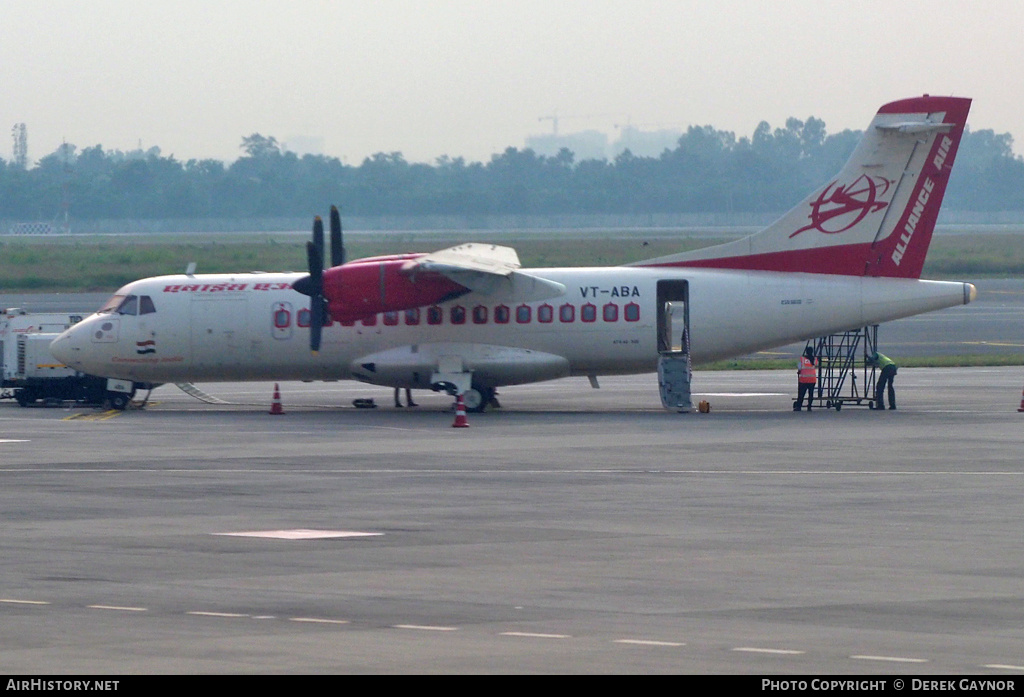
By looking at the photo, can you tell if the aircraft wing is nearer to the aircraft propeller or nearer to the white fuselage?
the white fuselage

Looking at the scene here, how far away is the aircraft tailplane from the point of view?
32.6 meters

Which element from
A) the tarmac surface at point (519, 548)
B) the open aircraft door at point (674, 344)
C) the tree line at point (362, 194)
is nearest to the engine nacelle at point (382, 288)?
the tarmac surface at point (519, 548)

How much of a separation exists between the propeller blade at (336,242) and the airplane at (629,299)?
136 mm

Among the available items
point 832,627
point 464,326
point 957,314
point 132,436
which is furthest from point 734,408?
point 957,314

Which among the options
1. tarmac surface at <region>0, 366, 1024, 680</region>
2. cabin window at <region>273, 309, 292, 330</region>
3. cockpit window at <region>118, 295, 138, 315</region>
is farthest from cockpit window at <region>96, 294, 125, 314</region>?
tarmac surface at <region>0, 366, 1024, 680</region>

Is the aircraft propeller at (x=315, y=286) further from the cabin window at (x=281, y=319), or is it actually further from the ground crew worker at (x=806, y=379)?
the ground crew worker at (x=806, y=379)

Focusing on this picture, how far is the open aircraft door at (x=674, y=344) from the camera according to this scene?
107 ft

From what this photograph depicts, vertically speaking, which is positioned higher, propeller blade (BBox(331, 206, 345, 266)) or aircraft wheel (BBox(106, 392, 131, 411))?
propeller blade (BBox(331, 206, 345, 266))

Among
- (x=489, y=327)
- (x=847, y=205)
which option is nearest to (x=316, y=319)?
(x=489, y=327)

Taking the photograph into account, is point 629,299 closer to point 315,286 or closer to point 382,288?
point 382,288

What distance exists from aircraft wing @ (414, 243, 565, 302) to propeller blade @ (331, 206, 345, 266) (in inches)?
123

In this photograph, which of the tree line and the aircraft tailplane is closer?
the aircraft tailplane

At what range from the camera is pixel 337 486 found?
20625mm

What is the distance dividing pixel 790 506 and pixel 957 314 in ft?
173
